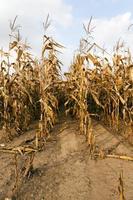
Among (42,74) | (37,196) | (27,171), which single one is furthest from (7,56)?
(37,196)

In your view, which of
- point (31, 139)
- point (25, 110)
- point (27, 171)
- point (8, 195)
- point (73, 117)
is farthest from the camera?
point (73, 117)

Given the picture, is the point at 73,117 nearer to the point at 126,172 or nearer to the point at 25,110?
the point at 25,110

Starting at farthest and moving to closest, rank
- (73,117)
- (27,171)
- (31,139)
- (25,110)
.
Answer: (73,117) < (25,110) < (31,139) < (27,171)

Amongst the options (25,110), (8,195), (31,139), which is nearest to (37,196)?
(8,195)

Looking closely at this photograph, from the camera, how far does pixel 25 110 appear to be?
5.89m

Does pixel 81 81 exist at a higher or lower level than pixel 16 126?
higher

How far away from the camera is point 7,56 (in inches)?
239

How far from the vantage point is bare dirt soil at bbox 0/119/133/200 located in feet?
13.1

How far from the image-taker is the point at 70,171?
4500 millimetres

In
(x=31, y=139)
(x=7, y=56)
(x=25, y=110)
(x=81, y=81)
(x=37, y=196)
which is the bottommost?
(x=37, y=196)

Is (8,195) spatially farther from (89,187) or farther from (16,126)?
(16,126)

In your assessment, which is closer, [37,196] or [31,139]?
[37,196]

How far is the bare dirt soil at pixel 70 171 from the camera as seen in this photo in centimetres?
400

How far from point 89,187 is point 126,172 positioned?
589 millimetres
